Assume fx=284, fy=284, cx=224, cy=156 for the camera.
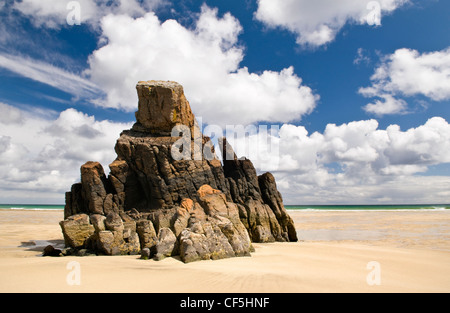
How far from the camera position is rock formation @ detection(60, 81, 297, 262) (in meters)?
16.3

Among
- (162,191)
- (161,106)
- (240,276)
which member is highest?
(161,106)

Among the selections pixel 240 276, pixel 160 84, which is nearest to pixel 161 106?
pixel 160 84

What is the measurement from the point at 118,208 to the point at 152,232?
16.2 ft

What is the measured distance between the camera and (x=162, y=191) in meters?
19.6

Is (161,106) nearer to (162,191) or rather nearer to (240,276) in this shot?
(162,191)

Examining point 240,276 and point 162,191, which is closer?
point 240,276

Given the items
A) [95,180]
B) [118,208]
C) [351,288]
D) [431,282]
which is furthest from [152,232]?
[431,282]

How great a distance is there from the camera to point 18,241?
2250cm

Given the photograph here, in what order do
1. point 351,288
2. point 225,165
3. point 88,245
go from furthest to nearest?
point 225,165 < point 88,245 < point 351,288

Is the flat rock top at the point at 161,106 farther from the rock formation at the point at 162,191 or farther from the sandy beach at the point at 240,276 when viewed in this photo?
the sandy beach at the point at 240,276
